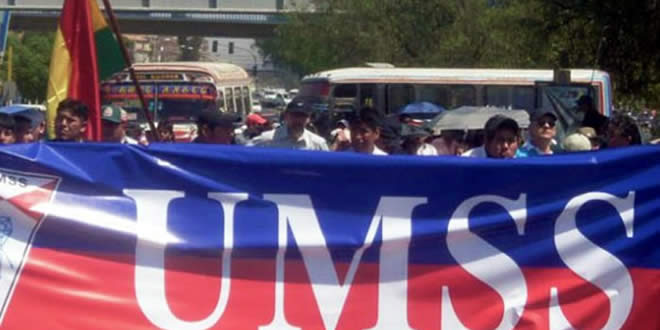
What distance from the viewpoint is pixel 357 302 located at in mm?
6336

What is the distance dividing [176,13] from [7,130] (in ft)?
138

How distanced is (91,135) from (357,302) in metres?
2.87

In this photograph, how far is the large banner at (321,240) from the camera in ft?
20.6

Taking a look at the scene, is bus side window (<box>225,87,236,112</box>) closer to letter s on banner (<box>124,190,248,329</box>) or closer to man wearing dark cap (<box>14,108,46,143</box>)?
man wearing dark cap (<box>14,108,46,143</box>)

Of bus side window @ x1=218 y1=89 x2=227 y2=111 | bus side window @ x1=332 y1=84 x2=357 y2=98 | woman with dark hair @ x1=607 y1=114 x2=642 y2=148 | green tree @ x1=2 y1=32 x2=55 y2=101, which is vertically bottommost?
green tree @ x1=2 y1=32 x2=55 y2=101

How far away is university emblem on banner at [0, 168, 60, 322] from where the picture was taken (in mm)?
6258

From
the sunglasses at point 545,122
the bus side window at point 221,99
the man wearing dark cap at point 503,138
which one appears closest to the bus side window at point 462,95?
the bus side window at point 221,99

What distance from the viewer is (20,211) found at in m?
6.28

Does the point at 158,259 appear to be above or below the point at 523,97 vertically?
above

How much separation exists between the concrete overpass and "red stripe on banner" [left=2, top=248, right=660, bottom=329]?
40.0 meters

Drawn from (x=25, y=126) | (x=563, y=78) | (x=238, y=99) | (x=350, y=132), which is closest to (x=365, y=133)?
(x=350, y=132)

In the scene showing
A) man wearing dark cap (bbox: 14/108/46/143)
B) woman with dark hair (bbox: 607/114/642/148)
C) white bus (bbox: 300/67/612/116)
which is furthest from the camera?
white bus (bbox: 300/67/612/116)

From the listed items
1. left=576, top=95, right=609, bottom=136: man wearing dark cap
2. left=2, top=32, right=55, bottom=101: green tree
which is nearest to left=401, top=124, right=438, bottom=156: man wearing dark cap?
left=576, top=95, right=609, bottom=136: man wearing dark cap

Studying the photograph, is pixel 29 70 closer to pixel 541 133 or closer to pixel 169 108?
pixel 169 108
